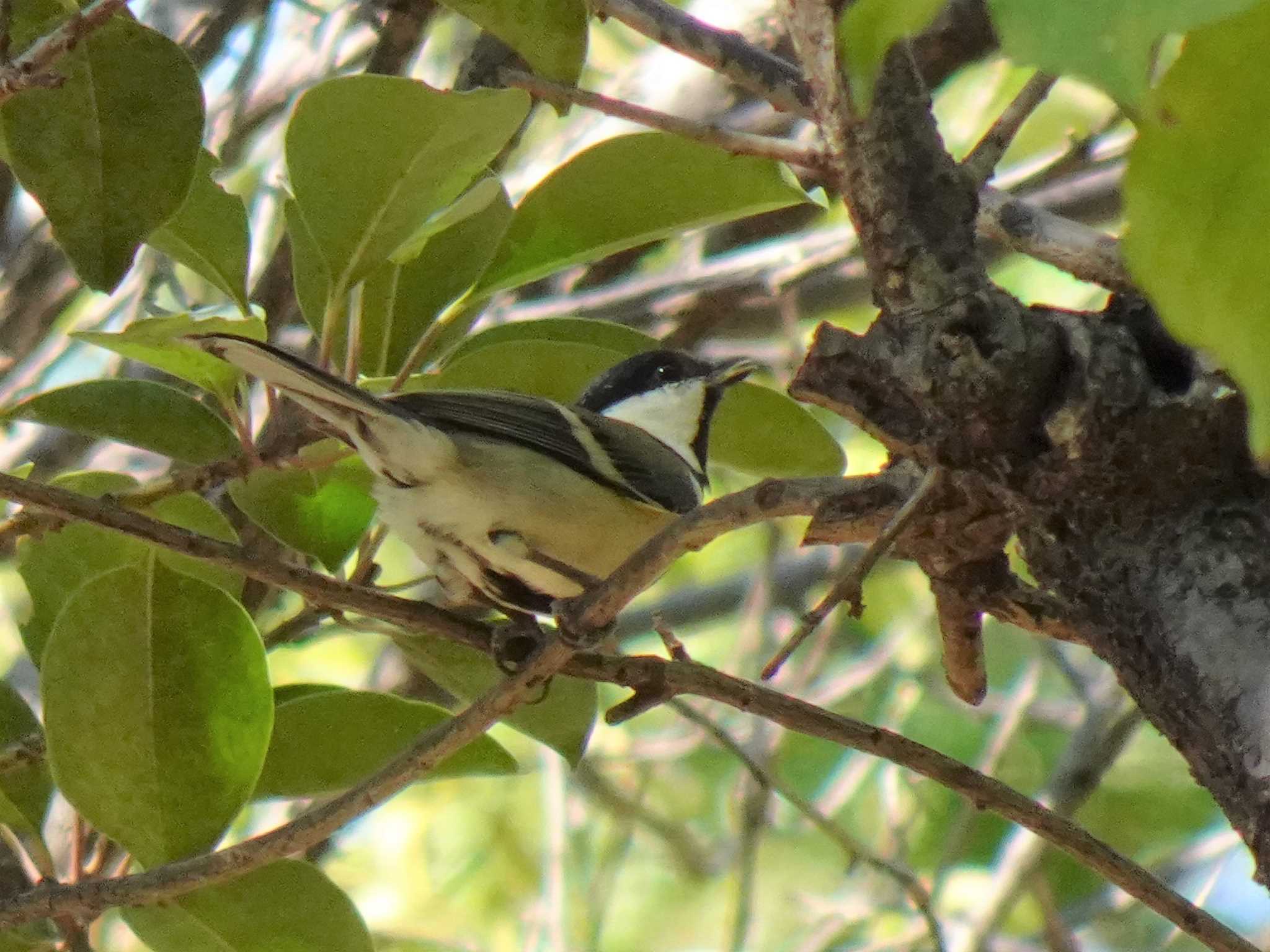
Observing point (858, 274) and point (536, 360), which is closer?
point (536, 360)

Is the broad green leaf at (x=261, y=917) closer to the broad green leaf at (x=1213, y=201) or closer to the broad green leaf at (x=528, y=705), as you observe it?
the broad green leaf at (x=528, y=705)

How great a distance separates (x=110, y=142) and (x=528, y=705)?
94 centimetres

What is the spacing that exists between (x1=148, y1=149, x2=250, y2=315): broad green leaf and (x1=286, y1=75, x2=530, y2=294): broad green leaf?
6.6 inches

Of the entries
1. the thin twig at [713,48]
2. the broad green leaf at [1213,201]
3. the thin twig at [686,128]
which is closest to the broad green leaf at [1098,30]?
the broad green leaf at [1213,201]

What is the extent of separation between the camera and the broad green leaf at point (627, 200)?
1.95 metres

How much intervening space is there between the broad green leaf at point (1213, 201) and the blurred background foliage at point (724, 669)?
175 centimetres

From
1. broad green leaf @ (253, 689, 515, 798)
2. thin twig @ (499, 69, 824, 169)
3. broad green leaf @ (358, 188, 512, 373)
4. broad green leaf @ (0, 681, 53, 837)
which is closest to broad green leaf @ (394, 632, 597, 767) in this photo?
broad green leaf @ (253, 689, 515, 798)

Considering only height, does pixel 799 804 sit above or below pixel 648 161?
below

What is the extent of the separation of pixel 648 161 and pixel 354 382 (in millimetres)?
532

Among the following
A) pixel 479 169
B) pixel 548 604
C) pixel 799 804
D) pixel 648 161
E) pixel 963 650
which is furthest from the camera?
pixel 548 604

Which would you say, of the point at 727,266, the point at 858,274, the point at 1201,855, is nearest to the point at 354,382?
the point at 727,266

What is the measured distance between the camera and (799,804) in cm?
236

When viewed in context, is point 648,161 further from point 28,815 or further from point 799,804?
point 28,815

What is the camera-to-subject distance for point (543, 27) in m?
1.63
